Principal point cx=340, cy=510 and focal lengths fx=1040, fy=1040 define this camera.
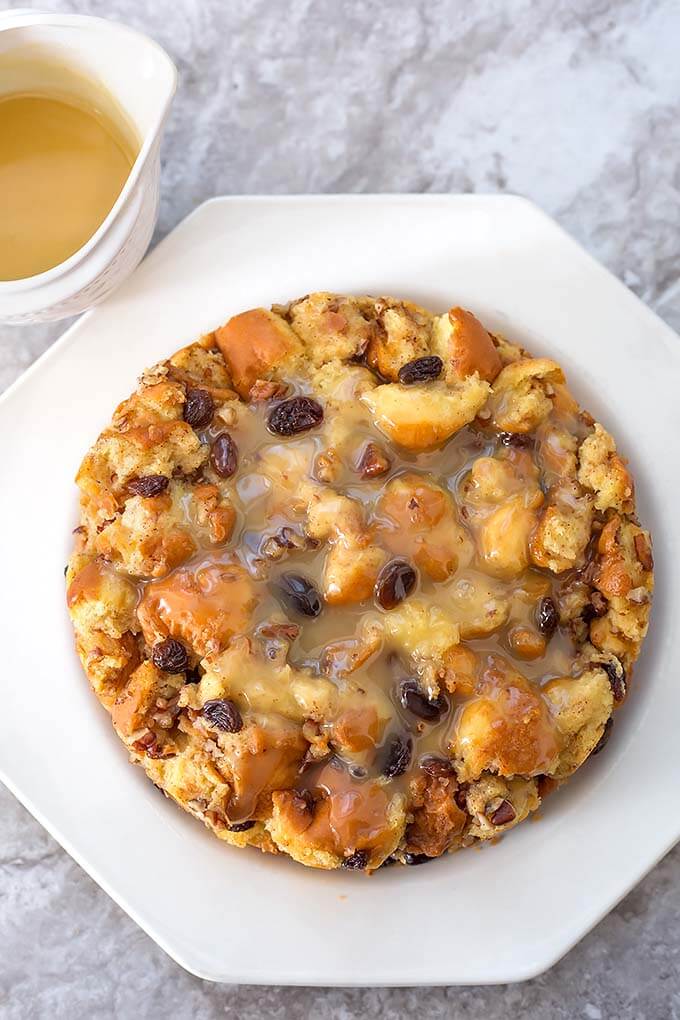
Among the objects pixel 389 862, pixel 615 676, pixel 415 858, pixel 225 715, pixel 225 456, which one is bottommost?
pixel 389 862

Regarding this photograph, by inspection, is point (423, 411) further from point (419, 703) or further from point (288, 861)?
point (288, 861)

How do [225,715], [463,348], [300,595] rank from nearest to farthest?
[225,715], [300,595], [463,348]

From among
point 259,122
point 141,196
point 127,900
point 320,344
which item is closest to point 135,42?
point 141,196

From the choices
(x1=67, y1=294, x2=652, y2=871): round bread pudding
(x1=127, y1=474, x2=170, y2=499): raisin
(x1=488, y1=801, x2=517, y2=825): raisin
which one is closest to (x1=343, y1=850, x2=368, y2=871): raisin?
(x1=67, y1=294, x2=652, y2=871): round bread pudding

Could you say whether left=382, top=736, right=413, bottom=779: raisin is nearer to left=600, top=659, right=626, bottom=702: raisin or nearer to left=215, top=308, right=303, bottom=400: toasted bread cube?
left=600, top=659, right=626, bottom=702: raisin

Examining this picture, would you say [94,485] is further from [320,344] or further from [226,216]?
[226,216]

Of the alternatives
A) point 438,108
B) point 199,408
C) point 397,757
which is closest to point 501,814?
point 397,757
